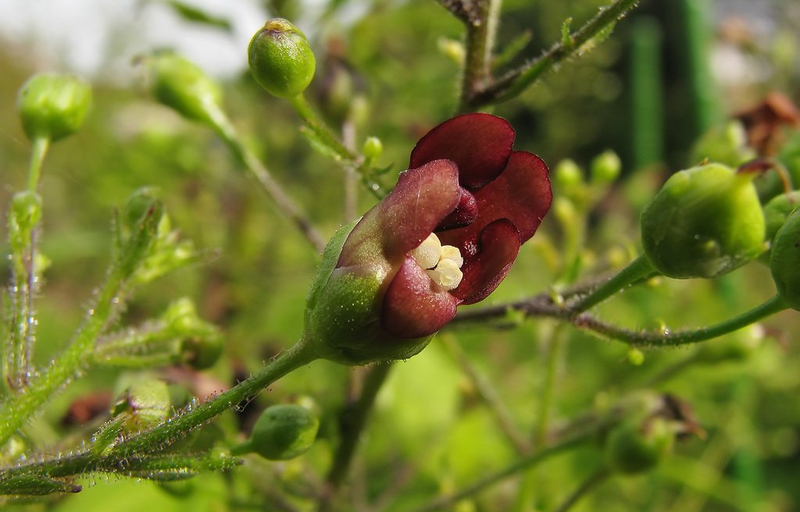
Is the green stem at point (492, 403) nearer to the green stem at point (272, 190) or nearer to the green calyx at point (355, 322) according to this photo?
the green stem at point (272, 190)

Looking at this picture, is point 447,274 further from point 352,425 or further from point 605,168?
point 605,168

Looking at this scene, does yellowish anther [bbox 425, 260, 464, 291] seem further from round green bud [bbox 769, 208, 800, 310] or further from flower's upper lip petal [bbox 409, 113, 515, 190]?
round green bud [bbox 769, 208, 800, 310]

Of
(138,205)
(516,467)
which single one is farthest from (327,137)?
(516,467)

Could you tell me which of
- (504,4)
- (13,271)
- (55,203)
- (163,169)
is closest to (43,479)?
(13,271)

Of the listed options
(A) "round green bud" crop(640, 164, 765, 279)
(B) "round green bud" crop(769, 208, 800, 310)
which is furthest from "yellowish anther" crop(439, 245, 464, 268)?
(B) "round green bud" crop(769, 208, 800, 310)

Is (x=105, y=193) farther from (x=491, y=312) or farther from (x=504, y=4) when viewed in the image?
(x=491, y=312)

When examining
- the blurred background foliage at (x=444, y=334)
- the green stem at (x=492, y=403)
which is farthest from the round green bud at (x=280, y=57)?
the green stem at (x=492, y=403)
